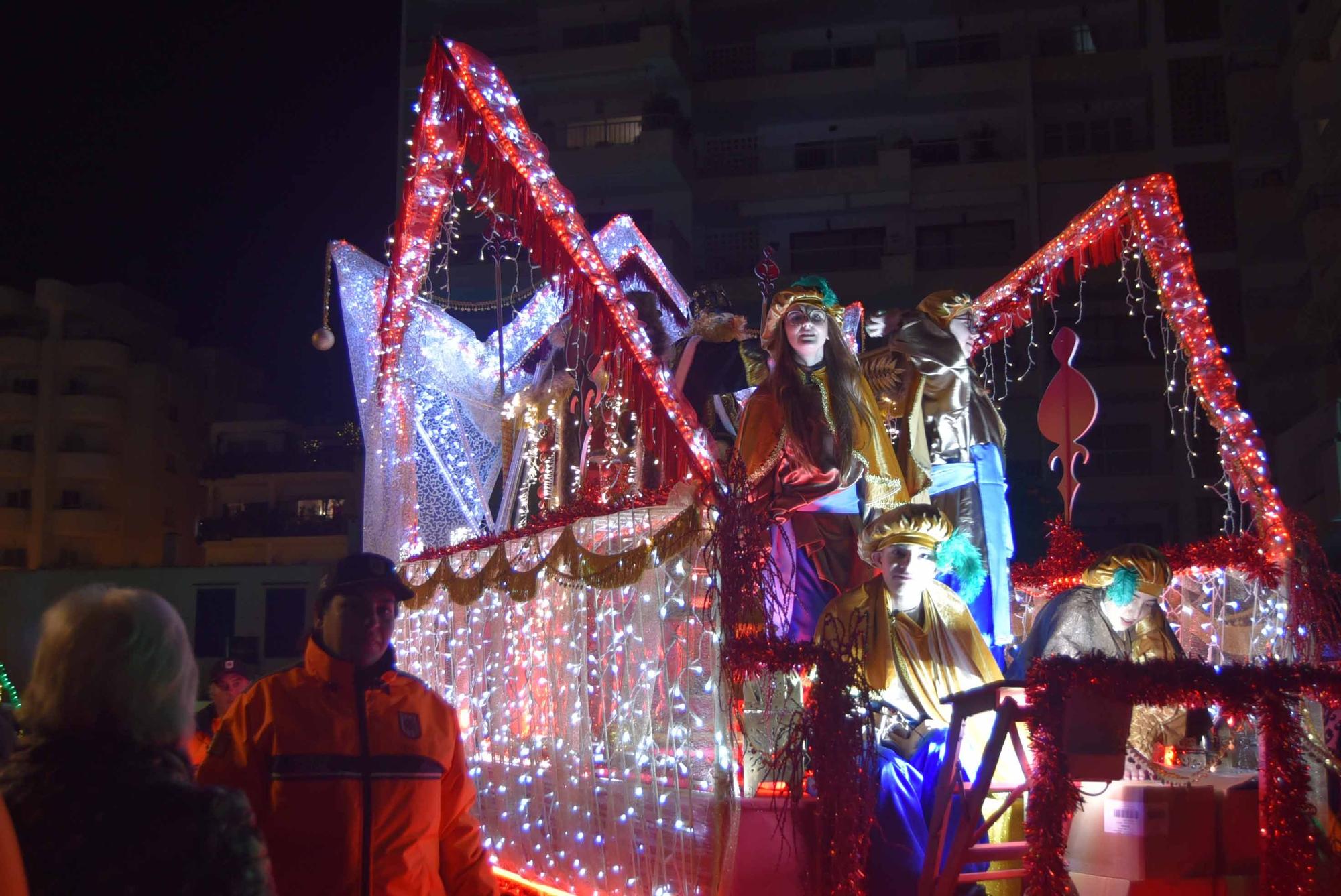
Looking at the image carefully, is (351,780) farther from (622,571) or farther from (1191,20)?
(1191,20)

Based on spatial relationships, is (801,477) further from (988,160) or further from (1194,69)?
(1194,69)

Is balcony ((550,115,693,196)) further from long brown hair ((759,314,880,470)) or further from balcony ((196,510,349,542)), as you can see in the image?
long brown hair ((759,314,880,470))

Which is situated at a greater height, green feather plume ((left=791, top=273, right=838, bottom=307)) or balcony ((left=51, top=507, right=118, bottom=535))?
balcony ((left=51, top=507, right=118, bottom=535))

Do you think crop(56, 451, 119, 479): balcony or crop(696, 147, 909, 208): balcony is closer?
crop(696, 147, 909, 208): balcony

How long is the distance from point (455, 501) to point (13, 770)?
25.3 ft

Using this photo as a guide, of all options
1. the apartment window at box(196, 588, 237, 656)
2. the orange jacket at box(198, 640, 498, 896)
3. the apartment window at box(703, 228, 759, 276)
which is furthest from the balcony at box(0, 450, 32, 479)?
the orange jacket at box(198, 640, 498, 896)

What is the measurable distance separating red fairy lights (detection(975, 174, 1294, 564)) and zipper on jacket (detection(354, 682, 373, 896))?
19.1 feet

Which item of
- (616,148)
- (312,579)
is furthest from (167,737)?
(312,579)

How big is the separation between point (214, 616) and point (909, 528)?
93.6 ft

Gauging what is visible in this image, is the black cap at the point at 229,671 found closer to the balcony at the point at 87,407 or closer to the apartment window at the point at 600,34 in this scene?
the apartment window at the point at 600,34

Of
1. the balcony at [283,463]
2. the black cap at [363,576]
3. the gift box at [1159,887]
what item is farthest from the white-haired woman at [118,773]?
the balcony at [283,463]

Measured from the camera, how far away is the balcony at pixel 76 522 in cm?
3497

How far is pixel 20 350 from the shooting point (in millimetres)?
36281

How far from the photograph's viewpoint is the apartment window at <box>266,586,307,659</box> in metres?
30.8
